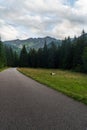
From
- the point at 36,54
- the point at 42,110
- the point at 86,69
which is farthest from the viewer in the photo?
the point at 36,54

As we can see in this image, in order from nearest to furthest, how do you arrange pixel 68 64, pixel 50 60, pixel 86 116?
pixel 86 116 → pixel 68 64 → pixel 50 60

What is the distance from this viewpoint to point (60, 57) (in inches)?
4916

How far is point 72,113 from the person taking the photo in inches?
419

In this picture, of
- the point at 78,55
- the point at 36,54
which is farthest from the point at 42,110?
the point at 36,54

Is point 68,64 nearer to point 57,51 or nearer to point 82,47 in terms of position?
point 82,47

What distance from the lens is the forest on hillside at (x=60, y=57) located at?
9946 cm

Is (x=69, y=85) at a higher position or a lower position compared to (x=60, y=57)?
lower

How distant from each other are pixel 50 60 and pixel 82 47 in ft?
107

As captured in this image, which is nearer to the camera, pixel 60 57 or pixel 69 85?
pixel 69 85

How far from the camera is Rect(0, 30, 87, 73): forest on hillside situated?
99463mm

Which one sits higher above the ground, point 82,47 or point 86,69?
point 82,47

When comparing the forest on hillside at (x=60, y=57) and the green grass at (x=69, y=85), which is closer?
the green grass at (x=69, y=85)

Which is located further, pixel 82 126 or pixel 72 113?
pixel 72 113

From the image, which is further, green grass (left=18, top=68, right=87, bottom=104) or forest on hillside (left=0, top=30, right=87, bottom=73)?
forest on hillside (left=0, top=30, right=87, bottom=73)
